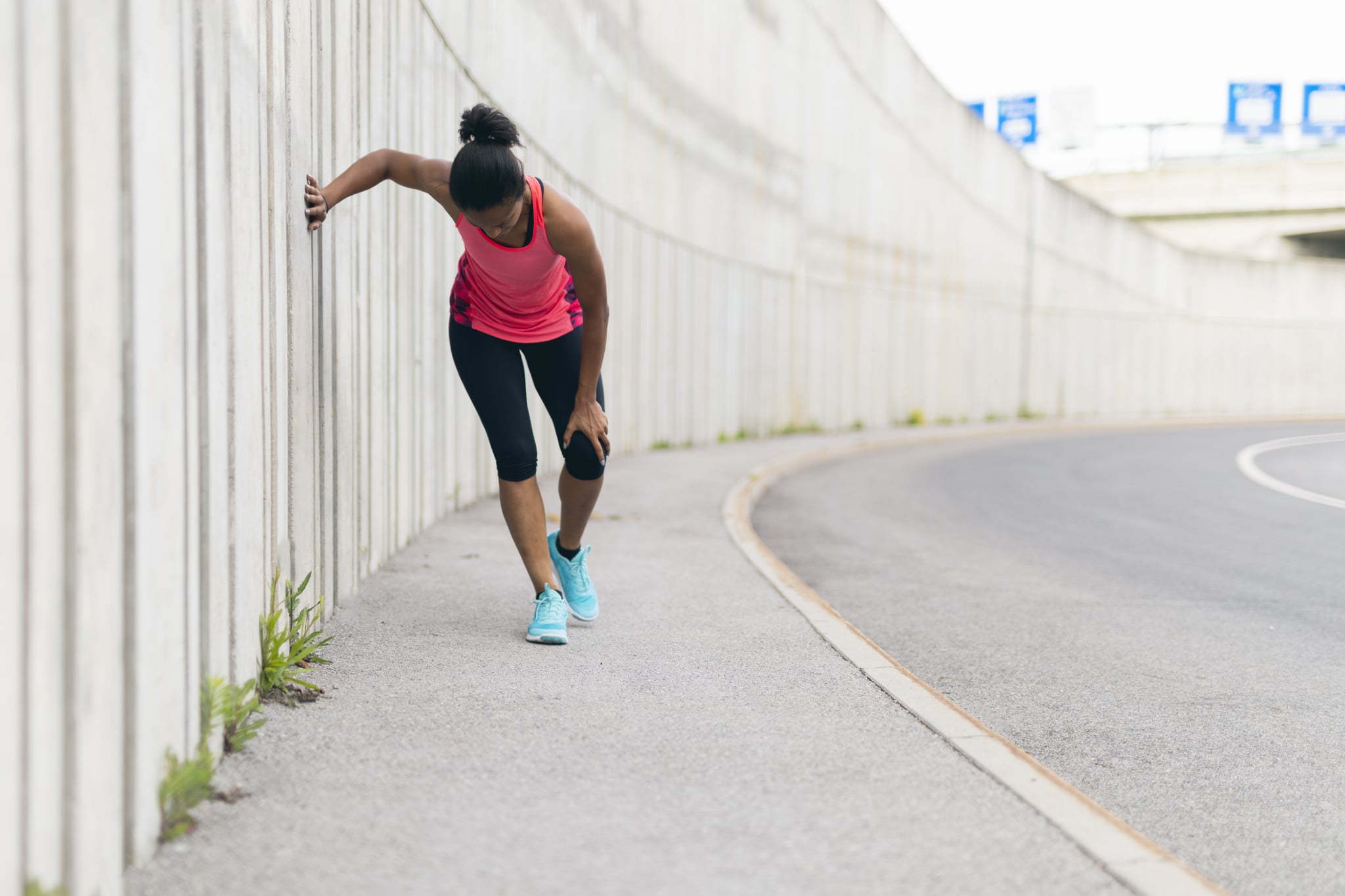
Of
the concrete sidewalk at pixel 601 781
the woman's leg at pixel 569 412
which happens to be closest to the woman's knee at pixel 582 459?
the woman's leg at pixel 569 412

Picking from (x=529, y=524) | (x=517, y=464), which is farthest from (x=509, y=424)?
(x=529, y=524)

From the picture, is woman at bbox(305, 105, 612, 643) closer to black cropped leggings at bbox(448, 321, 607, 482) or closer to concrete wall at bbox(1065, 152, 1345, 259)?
black cropped leggings at bbox(448, 321, 607, 482)

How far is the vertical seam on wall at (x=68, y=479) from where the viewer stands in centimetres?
178

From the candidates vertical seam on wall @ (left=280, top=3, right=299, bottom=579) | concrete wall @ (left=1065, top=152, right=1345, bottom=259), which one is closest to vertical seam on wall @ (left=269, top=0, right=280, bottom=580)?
vertical seam on wall @ (left=280, top=3, right=299, bottom=579)

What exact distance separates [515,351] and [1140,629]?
294cm

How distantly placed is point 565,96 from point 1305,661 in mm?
7835

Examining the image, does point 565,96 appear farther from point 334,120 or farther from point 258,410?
point 258,410

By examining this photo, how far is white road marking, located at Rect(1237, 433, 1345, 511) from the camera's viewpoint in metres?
10.6

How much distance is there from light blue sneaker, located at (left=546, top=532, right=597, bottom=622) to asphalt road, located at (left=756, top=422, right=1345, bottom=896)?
1.21m

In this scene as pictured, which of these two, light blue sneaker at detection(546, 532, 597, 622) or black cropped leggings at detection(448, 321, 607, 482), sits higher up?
black cropped leggings at detection(448, 321, 607, 482)

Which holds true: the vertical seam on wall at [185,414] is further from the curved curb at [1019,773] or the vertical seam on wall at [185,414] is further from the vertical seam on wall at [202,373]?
the curved curb at [1019,773]

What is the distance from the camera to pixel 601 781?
266 centimetres

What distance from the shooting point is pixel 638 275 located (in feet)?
42.0

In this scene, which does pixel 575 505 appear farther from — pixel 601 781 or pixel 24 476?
pixel 24 476
